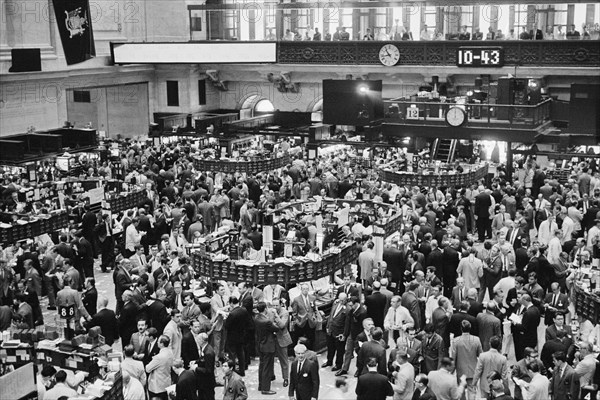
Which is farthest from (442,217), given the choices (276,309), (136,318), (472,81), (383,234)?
(472,81)

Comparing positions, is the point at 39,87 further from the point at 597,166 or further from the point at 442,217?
the point at 597,166

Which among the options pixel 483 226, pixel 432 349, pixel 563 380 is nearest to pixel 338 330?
pixel 432 349

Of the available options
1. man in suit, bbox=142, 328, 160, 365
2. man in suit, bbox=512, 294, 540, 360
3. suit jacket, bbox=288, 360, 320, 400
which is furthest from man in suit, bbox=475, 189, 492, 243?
man in suit, bbox=142, 328, 160, 365

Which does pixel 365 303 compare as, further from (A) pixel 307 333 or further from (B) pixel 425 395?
(B) pixel 425 395

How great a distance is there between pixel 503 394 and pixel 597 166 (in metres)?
18.2

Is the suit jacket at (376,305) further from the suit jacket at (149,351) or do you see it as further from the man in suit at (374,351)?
the suit jacket at (149,351)

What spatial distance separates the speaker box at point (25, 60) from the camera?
26641 millimetres

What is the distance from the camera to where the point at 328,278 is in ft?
52.2

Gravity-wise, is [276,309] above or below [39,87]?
below

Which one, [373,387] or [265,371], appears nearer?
[373,387]

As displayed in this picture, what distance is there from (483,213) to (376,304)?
7.75 meters

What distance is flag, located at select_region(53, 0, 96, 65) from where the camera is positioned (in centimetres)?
2733

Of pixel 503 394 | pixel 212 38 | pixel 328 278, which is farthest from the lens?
pixel 212 38

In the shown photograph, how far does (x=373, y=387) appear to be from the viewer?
9.84m
